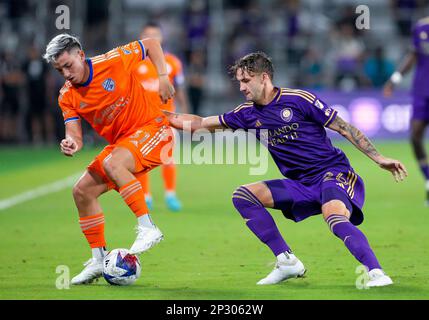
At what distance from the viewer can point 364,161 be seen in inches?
775

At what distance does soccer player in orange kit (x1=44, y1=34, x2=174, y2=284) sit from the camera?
7.53 m

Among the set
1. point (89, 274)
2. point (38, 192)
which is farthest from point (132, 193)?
point (38, 192)

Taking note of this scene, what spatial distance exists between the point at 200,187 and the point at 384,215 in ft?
14.8

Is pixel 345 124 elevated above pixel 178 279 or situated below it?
above

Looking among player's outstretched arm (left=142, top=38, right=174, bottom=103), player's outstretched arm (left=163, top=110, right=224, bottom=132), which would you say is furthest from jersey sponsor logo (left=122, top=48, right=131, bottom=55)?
player's outstretched arm (left=163, top=110, right=224, bottom=132)

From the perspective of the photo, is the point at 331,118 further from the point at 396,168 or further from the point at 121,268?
the point at 121,268

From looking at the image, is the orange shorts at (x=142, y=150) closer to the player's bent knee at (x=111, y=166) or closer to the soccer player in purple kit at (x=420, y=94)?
the player's bent knee at (x=111, y=166)

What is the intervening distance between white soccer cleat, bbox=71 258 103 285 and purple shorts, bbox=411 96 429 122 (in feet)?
21.3

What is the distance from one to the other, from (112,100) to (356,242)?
2.45 meters

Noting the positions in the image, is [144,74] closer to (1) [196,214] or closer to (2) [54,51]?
(1) [196,214]

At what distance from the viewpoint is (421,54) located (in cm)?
1298

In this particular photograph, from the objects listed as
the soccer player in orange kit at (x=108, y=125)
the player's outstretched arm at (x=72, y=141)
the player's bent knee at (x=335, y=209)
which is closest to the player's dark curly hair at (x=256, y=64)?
the soccer player in orange kit at (x=108, y=125)

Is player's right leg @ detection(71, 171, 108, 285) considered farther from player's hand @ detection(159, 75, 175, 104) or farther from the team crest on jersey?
player's hand @ detection(159, 75, 175, 104)
